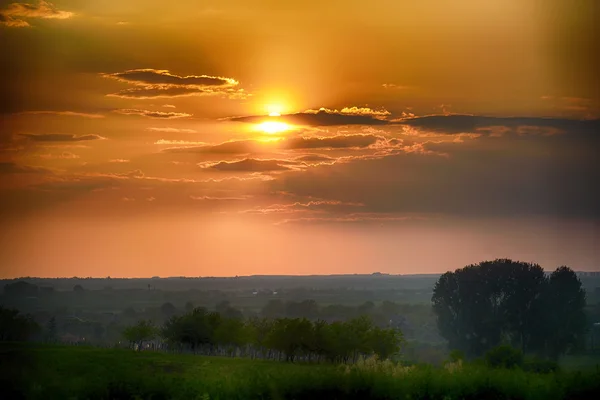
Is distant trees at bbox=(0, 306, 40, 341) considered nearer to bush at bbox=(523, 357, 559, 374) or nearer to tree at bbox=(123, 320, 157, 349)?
tree at bbox=(123, 320, 157, 349)

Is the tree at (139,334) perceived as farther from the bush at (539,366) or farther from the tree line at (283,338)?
the bush at (539,366)

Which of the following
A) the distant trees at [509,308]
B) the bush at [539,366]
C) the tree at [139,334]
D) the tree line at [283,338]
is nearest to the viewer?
the tree line at [283,338]

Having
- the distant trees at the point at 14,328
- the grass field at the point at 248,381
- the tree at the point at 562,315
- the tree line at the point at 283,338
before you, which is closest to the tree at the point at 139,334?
the tree line at the point at 283,338

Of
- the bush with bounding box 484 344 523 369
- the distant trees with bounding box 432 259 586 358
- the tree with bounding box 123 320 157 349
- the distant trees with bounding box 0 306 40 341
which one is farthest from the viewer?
the distant trees with bounding box 432 259 586 358

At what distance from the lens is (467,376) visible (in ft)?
350

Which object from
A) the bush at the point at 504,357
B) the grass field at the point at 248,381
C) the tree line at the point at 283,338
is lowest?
the grass field at the point at 248,381

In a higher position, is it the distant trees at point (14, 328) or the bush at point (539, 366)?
the distant trees at point (14, 328)

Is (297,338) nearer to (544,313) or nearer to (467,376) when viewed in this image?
(467,376)

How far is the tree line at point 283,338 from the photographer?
13252 cm

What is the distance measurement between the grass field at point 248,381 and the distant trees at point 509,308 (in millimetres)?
67153

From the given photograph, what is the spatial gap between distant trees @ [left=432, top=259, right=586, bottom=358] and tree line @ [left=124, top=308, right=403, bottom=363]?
3003 cm

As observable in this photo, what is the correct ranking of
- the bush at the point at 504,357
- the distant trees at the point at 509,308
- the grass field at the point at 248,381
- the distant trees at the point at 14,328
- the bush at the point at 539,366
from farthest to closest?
the distant trees at the point at 509,308, the distant trees at the point at 14,328, the bush at the point at 504,357, the bush at the point at 539,366, the grass field at the point at 248,381

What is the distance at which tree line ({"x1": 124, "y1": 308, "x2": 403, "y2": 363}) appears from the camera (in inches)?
5218

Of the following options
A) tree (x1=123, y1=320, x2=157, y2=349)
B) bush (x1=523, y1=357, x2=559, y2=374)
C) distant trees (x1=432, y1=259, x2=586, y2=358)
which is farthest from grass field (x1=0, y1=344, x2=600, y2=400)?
distant trees (x1=432, y1=259, x2=586, y2=358)
